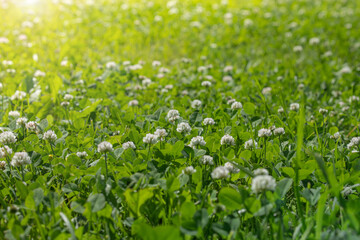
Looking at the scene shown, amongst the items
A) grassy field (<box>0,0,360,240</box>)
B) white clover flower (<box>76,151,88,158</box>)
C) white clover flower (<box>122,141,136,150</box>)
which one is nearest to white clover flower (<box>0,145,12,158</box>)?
grassy field (<box>0,0,360,240</box>)

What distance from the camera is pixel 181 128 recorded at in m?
2.19

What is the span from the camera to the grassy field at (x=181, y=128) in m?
1.51

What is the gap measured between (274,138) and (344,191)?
661mm

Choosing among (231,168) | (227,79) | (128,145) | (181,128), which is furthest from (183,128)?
(227,79)

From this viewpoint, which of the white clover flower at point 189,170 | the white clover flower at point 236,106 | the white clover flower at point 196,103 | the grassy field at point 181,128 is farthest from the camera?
the white clover flower at point 196,103

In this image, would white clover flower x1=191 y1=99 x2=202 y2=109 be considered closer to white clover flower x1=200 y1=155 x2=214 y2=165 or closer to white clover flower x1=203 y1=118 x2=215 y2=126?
white clover flower x1=203 y1=118 x2=215 y2=126

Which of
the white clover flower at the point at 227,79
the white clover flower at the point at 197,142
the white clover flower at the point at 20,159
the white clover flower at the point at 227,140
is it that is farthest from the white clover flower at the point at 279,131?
the white clover flower at the point at 227,79

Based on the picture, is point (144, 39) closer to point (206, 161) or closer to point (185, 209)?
point (206, 161)

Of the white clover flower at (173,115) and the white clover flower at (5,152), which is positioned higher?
the white clover flower at (5,152)

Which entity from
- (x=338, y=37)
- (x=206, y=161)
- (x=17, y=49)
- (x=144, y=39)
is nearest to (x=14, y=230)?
(x=206, y=161)

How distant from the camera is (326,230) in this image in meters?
1.46

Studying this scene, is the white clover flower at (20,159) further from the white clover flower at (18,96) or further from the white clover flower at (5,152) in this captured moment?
the white clover flower at (18,96)

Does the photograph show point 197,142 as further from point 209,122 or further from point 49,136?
point 49,136

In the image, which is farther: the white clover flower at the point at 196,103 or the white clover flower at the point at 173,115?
the white clover flower at the point at 196,103
